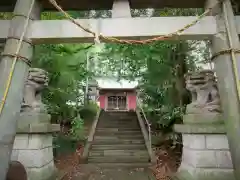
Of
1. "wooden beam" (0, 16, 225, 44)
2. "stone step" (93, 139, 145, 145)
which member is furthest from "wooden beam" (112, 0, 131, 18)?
"stone step" (93, 139, 145, 145)

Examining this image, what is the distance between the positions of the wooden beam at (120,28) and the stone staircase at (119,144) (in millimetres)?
5246

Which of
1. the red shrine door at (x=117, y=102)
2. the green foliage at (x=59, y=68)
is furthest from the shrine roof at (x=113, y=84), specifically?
the green foliage at (x=59, y=68)

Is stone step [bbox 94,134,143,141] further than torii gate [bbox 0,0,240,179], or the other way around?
stone step [bbox 94,134,143,141]

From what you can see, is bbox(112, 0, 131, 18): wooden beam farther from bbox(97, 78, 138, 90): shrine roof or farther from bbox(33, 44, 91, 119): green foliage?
bbox(97, 78, 138, 90): shrine roof

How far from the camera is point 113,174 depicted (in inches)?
237

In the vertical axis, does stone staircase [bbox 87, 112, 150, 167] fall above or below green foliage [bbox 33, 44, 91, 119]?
below

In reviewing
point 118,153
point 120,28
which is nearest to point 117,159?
point 118,153

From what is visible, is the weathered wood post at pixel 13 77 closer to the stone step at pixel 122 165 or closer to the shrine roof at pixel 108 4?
the shrine roof at pixel 108 4

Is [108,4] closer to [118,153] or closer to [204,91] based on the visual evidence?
[204,91]

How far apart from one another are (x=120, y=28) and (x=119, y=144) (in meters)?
6.96

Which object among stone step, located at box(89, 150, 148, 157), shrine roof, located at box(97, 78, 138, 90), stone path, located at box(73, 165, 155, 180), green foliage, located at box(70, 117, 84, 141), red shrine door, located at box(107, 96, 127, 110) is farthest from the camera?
red shrine door, located at box(107, 96, 127, 110)

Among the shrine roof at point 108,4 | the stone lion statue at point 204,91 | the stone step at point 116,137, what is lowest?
the stone step at point 116,137

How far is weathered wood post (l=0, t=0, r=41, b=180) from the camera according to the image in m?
2.50

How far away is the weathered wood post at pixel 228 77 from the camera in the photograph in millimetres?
2490
